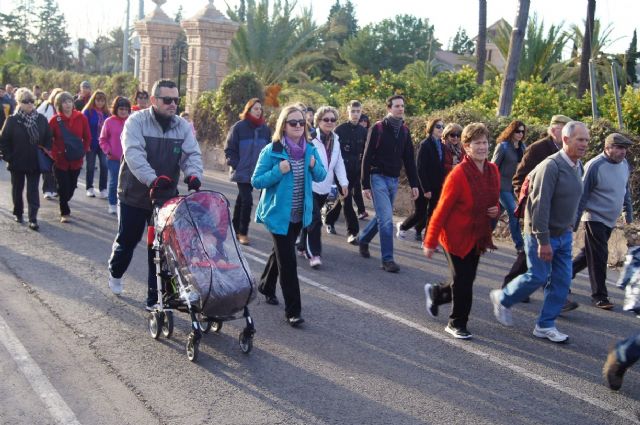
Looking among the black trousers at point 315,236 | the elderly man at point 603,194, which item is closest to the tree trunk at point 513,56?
the black trousers at point 315,236

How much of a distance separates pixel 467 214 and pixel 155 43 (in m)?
21.5

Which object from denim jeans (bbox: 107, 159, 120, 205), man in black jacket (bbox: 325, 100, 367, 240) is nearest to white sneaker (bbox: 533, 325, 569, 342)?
man in black jacket (bbox: 325, 100, 367, 240)

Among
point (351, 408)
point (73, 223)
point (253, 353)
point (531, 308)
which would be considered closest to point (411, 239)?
point (531, 308)

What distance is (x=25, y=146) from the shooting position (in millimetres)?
10953

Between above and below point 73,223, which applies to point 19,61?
above

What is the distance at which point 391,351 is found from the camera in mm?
6500

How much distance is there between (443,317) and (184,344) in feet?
8.27

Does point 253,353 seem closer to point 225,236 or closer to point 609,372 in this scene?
point 225,236

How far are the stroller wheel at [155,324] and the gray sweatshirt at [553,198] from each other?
313 cm

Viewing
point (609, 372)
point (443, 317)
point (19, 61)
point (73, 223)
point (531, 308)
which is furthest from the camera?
point (19, 61)

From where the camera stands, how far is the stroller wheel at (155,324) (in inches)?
253

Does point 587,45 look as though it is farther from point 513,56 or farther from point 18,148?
point 18,148

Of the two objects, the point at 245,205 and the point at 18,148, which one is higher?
the point at 18,148

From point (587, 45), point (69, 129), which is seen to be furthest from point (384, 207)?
point (587, 45)
